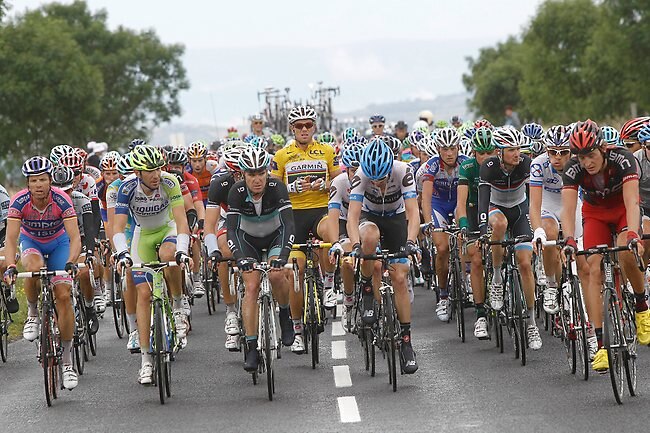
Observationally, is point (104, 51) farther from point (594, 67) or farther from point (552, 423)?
point (552, 423)

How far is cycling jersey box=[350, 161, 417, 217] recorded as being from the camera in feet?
43.1

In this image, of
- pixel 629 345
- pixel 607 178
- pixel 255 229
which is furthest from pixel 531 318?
pixel 629 345

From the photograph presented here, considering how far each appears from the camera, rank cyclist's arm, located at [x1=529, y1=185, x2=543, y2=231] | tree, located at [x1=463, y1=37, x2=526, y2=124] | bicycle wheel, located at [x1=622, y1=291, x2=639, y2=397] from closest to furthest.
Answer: bicycle wheel, located at [x1=622, y1=291, x2=639, y2=397], cyclist's arm, located at [x1=529, y1=185, x2=543, y2=231], tree, located at [x1=463, y1=37, x2=526, y2=124]

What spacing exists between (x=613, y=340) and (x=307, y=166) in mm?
5806

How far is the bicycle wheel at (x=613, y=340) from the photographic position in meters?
10.9

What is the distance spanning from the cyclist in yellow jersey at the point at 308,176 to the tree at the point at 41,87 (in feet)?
156

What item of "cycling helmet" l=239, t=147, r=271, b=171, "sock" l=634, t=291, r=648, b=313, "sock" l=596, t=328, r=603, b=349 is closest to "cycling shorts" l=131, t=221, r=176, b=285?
"cycling helmet" l=239, t=147, r=271, b=171

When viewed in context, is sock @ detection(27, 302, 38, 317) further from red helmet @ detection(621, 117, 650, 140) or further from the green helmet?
red helmet @ detection(621, 117, 650, 140)

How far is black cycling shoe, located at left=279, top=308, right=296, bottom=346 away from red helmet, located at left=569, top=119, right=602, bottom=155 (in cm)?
364

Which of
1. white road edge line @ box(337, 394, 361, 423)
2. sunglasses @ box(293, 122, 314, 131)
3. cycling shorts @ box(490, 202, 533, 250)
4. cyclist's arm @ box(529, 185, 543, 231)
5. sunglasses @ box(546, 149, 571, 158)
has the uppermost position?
sunglasses @ box(293, 122, 314, 131)

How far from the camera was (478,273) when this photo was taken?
15094 millimetres

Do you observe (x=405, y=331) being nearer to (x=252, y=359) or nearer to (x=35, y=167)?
(x=252, y=359)

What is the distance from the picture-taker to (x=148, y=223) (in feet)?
46.0

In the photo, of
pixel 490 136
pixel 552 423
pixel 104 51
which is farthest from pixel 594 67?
pixel 552 423
